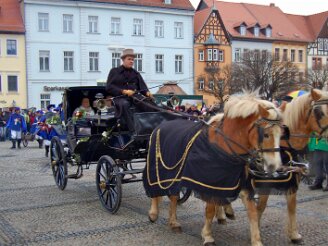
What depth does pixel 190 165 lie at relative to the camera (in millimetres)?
5094

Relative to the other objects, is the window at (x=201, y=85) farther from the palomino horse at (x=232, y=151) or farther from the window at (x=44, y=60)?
the palomino horse at (x=232, y=151)

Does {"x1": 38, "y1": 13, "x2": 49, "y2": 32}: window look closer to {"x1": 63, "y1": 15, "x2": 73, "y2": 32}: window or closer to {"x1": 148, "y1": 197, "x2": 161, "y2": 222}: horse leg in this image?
{"x1": 63, "y1": 15, "x2": 73, "y2": 32}: window

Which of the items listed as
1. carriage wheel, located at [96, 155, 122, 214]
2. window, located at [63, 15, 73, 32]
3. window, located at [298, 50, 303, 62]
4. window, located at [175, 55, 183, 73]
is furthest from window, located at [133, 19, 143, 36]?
carriage wheel, located at [96, 155, 122, 214]

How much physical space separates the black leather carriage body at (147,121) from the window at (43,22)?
30600mm

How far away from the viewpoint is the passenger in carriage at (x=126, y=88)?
23.0ft

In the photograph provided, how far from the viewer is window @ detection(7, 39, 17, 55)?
3453cm

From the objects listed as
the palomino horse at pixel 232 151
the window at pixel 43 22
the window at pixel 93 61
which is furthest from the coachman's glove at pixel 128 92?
the window at pixel 93 61

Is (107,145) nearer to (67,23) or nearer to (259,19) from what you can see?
(67,23)

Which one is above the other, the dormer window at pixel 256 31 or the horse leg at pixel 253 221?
the dormer window at pixel 256 31

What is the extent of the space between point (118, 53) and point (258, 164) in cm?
3481

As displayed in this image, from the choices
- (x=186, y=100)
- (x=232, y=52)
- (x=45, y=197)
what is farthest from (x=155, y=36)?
(x=45, y=197)

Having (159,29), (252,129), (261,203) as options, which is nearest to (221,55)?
(159,29)

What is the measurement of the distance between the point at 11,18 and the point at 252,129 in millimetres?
33946

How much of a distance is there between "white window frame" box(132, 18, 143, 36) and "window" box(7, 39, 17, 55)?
10.0 metres
